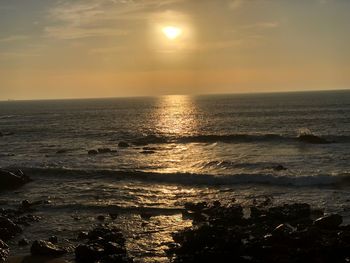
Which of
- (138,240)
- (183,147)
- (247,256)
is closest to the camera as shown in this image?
(247,256)

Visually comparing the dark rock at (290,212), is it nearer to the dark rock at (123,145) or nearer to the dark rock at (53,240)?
the dark rock at (53,240)

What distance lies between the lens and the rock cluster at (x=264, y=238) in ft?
68.9

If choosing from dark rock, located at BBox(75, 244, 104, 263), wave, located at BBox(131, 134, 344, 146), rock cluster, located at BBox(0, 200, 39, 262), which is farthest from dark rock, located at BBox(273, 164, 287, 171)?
dark rock, located at BBox(75, 244, 104, 263)

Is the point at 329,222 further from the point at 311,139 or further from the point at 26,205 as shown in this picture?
the point at 311,139

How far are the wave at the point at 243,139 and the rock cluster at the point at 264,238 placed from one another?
123 ft

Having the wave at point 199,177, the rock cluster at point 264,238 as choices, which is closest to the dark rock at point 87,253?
the rock cluster at point 264,238

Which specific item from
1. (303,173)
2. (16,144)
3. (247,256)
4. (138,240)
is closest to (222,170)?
(303,173)

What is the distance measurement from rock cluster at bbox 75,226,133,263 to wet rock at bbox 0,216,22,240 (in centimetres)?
466

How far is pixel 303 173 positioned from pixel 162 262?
23825mm

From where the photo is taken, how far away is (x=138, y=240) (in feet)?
83.2

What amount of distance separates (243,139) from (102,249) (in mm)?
50888

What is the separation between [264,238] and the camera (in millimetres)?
23094

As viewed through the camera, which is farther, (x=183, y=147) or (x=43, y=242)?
(x=183, y=147)

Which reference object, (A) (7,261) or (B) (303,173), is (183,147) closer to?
(B) (303,173)
